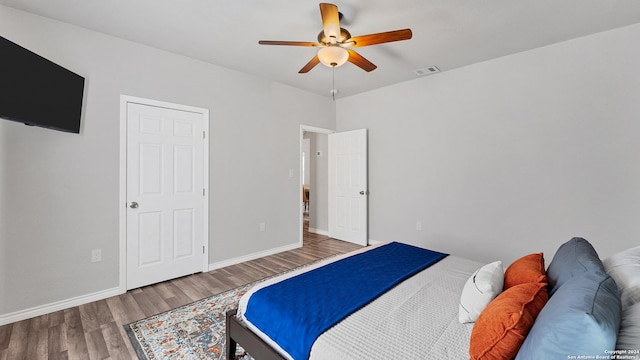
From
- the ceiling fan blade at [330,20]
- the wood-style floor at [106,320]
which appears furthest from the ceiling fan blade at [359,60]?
the wood-style floor at [106,320]

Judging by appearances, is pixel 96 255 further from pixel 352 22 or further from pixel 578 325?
pixel 578 325

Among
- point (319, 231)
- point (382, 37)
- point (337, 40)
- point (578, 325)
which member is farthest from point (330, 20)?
point (319, 231)

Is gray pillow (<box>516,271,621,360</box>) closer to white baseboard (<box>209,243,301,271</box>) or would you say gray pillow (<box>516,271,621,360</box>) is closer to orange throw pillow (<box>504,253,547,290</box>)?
orange throw pillow (<box>504,253,547,290</box>)

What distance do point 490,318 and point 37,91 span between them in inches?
128

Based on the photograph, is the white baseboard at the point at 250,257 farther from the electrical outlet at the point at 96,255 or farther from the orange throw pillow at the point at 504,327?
the orange throw pillow at the point at 504,327

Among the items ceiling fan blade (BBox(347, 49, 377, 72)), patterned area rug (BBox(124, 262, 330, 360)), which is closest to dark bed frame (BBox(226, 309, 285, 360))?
patterned area rug (BBox(124, 262, 330, 360))

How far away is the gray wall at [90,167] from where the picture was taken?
2365 millimetres

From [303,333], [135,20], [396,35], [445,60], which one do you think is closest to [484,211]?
[445,60]

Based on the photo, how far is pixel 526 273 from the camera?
1453 mm

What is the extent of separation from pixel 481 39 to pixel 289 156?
293cm

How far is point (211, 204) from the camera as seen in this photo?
11.7 ft

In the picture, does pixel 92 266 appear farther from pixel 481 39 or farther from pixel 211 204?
pixel 481 39

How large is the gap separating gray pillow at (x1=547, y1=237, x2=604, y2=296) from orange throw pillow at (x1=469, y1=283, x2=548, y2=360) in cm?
24

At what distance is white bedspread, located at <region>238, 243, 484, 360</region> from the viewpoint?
47.1 inches
